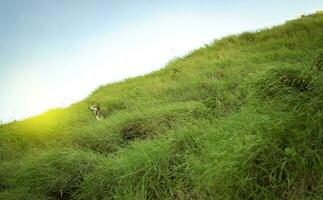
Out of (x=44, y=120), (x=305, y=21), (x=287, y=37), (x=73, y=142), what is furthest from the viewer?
(x=305, y=21)

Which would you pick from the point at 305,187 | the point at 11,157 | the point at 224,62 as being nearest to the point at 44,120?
the point at 11,157

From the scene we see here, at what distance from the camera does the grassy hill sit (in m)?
4.63

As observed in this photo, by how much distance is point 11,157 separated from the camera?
29.5ft

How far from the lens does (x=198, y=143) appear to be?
19.5 ft

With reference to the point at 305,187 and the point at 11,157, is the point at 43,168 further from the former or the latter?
the point at 305,187

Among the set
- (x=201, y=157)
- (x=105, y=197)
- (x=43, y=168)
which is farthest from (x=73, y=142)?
(x=201, y=157)

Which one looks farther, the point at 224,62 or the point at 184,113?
the point at 224,62

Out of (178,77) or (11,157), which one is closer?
(11,157)

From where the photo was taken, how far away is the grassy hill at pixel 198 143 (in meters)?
4.63

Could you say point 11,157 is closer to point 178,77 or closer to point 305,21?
point 178,77

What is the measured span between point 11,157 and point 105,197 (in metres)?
3.84

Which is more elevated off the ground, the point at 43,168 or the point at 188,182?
the point at 43,168

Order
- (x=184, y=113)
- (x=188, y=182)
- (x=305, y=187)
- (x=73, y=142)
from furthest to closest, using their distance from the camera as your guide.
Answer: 1. (x=73, y=142)
2. (x=184, y=113)
3. (x=188, y=182)
4. (x=305, y=187)

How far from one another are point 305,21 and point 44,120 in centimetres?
763
